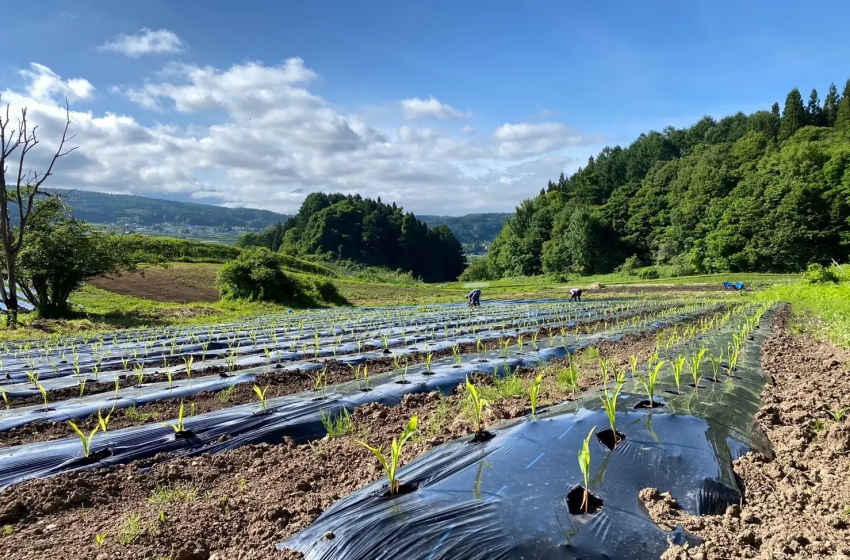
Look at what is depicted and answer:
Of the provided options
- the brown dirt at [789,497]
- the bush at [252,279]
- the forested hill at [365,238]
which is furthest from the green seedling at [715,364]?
the forested hill at [365,238]

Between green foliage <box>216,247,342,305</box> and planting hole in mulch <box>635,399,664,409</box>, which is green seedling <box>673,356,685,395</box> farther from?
green foliage <box>216,247,342,305</box>

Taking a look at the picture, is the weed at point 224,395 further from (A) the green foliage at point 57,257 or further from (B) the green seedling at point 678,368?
(A) the green foliage at point 57,257

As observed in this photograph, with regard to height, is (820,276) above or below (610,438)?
above

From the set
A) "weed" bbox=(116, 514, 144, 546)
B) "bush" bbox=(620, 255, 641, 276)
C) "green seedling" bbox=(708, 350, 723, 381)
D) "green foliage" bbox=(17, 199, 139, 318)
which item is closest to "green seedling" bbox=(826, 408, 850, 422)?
"green seedling" bbox=(708, 350, 723, 381)

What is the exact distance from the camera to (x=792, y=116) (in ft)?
157

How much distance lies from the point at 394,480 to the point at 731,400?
2.66 metres

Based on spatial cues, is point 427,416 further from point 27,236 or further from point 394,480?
point 27,236

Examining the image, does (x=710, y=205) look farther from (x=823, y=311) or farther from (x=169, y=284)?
(x=169, y=284)

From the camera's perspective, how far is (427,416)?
3756mm

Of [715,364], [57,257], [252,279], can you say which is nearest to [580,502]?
[715,364]

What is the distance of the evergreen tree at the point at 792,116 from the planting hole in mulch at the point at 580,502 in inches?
2304

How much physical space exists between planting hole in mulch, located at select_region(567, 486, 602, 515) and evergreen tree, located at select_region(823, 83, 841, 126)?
67176mm

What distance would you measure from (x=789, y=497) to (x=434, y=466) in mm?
1586

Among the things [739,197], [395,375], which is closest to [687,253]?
[739,197]
